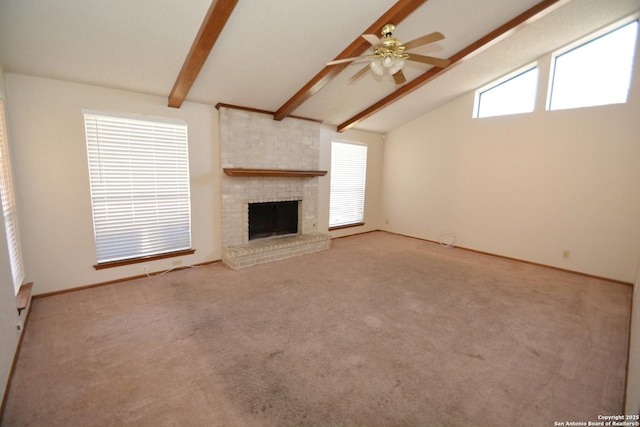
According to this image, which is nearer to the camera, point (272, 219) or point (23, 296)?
point (23, 296)

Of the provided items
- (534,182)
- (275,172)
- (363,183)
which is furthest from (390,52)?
(363,183)

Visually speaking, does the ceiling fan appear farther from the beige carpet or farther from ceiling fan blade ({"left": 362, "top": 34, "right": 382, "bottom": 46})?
the beige carpet

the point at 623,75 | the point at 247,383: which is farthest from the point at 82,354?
the point at 623,75

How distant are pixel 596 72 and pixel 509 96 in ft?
3.58

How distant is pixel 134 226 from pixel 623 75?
7.09 meters

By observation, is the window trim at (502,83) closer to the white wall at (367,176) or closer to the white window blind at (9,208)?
the white wall at (367,176)

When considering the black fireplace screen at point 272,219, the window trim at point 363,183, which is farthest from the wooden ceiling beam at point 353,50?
the window trim at point 363,183

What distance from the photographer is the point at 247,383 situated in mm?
1918

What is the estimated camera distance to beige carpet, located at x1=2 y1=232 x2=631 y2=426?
67.4 inches

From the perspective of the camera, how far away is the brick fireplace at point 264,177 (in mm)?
4234

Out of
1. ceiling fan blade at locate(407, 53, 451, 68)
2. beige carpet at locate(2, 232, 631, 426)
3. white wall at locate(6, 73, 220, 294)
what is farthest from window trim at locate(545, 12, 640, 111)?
white wall at locate(6, 73, 220, 294)

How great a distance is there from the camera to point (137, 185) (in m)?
3.59

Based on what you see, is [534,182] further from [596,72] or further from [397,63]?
[397,63]

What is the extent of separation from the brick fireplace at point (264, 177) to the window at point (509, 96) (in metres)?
3.20
